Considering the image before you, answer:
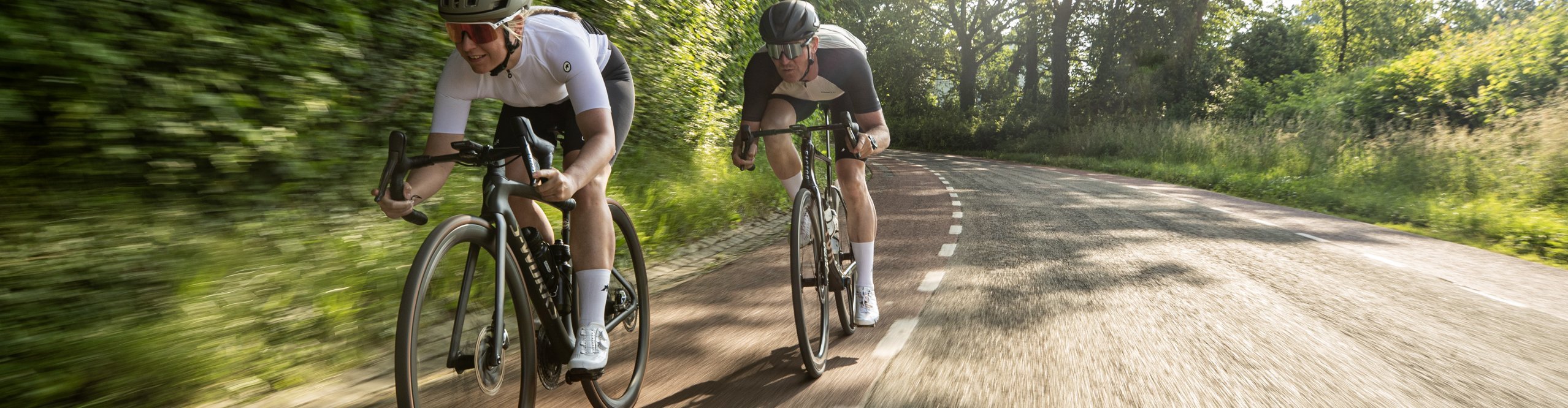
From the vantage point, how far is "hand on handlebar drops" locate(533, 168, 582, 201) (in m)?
2.29

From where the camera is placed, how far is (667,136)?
8.38 m

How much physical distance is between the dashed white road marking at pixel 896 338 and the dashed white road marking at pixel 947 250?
2.51 meters

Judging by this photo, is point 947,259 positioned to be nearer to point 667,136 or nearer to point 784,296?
point 784,296

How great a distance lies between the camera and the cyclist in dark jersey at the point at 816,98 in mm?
3639

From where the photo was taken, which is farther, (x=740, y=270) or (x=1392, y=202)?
(x=1392, y=202)

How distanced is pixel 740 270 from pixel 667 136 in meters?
2.35

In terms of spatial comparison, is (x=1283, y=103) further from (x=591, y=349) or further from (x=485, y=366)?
(x=485, y=366)

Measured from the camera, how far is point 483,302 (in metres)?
2.22

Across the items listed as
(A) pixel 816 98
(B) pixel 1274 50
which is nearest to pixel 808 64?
(A) pixel 816 98

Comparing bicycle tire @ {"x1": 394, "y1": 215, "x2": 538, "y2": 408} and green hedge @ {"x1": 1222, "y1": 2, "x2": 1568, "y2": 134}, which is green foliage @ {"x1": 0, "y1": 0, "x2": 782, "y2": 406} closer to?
bicycle tire @ {"x1": 394, "y1": 215, "x2": 538, "y2": 408}

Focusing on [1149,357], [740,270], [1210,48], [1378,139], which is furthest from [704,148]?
[1210,48]

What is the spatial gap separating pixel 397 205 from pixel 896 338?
262 cm

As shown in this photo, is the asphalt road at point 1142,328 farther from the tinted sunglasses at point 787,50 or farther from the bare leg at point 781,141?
the tinted sunglasses at point 787,50

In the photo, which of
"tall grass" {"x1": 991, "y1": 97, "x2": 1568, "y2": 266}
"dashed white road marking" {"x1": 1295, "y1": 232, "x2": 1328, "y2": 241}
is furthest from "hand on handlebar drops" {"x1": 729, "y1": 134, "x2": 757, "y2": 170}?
"tall grass" {"x1": 991, "y1": 97, "x2": 1568, "y2": 266}
